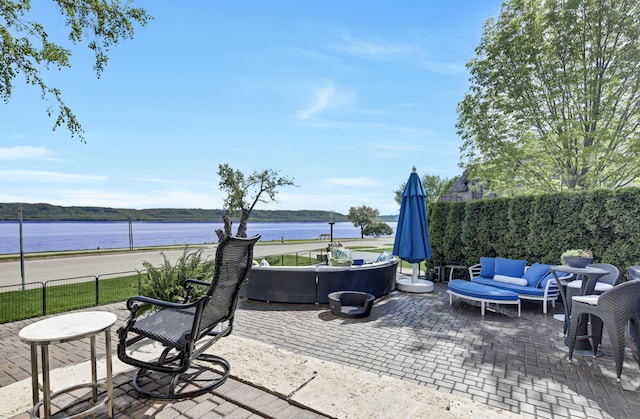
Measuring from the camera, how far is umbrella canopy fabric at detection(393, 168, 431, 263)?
7.96 metres

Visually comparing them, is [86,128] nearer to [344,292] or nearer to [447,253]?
[344,292]

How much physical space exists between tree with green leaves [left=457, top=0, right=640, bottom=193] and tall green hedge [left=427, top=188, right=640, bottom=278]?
2.24 meters

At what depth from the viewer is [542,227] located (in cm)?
776

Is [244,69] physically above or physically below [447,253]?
above

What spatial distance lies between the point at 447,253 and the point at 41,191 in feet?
111

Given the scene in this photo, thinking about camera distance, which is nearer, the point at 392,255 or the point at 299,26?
the point at 299,26

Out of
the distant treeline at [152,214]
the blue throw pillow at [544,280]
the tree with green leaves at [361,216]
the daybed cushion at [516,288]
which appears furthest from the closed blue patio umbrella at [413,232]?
the distant treeline at [152,214]

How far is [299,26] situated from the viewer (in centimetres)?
738

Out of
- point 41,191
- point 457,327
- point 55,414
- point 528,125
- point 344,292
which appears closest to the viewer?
point 55,414

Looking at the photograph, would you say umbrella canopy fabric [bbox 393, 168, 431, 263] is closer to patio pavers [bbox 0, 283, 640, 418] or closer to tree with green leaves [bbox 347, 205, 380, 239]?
patio pavers [bbox 0, 283, 640, 418]

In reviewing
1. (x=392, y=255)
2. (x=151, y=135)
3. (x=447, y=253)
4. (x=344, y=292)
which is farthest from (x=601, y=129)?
(x=151, y=135)

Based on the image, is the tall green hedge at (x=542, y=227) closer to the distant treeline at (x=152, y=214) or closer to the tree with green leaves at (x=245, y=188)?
the tree with green leaves at (x=245, y=188)

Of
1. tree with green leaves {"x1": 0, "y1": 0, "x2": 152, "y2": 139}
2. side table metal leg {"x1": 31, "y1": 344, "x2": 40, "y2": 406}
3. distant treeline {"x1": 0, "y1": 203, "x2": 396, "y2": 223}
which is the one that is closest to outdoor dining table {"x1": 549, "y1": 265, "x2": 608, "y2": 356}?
side table metal leg {"x1": 31, "y1": 344, "x2": 40, "y2": 406}

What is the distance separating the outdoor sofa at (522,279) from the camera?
611 cm
